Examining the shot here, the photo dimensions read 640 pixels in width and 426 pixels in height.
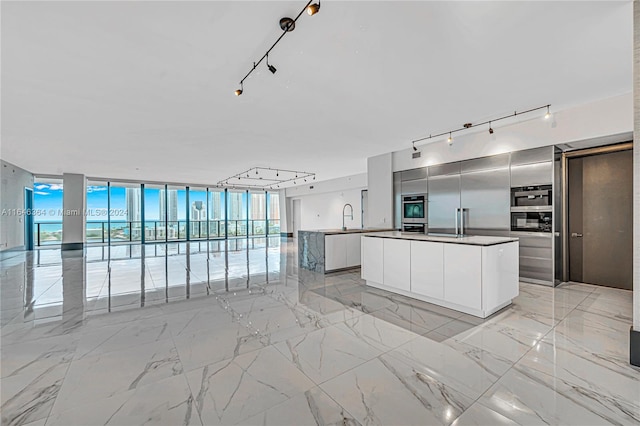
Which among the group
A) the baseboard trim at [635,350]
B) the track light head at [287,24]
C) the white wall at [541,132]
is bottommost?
the baseboard trim at [635,350]

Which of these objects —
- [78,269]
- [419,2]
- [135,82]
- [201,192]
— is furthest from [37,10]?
[201,192]

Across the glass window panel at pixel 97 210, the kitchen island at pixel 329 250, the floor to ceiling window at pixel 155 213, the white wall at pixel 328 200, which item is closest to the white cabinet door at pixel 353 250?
the kitchen island at pixel 329 250

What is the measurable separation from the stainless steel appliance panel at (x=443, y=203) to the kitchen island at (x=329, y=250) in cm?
149

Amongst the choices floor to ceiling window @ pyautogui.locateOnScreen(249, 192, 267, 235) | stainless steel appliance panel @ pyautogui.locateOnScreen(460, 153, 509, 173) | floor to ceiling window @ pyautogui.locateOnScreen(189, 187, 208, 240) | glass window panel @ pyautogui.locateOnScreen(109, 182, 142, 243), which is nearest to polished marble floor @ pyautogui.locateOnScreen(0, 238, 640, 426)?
stainless steel appliance panel @ pyautogui.locateOnScreen(460, 153, 509, 173)

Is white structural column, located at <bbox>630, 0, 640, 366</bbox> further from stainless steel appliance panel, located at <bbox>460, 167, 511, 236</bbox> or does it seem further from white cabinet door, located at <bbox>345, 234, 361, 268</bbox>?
white cabinet door, located at <bbox>345, 234, 361, 268</bbox>

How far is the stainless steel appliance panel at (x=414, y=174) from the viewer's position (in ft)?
21.7

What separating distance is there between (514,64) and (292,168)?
7.13 meters

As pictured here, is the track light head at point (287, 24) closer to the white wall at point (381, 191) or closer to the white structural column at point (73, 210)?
the white wall at point (381, 191)

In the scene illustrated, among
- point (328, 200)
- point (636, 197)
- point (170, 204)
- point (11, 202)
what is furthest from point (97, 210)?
point (636, 197)

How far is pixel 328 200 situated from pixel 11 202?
Answer: 10.7 m

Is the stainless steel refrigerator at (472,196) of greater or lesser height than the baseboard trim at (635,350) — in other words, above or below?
above

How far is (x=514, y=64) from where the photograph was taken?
3105 mm

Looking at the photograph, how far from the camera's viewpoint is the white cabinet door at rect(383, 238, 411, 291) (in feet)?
13.3

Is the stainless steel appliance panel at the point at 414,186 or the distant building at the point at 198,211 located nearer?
the stainless steel appliance panel at the point at 414,186
